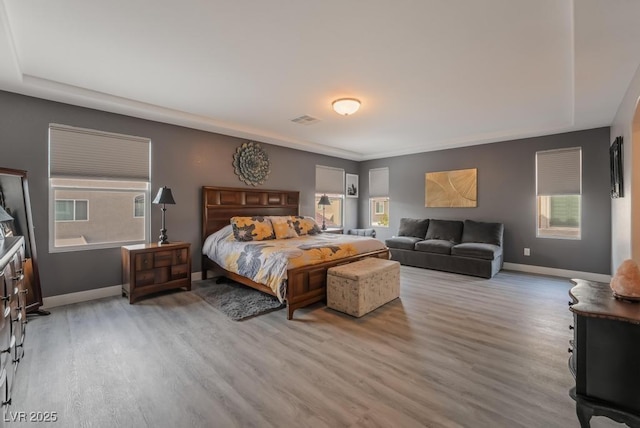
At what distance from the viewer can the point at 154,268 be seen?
3.83 meters

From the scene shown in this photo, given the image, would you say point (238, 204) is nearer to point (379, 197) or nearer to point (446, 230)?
point (379, 197)

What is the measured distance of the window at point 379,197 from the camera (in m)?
7.34

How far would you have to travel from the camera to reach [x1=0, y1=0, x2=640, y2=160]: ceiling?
202 cm

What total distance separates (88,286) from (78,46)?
2805 mm

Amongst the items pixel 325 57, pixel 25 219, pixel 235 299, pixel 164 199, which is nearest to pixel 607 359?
pixel 325 57

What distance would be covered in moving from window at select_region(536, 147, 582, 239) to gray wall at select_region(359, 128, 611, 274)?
9 centimetres

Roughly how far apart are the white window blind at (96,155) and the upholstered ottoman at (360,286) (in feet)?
10.1

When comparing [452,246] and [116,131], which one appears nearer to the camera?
[116,131]

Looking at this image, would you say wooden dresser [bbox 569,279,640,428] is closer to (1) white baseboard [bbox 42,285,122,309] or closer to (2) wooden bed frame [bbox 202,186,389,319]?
(2) wooden bed frame [bbox 202,186,389,319]

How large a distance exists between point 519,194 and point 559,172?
671 mm

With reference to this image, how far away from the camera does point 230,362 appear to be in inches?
90.7

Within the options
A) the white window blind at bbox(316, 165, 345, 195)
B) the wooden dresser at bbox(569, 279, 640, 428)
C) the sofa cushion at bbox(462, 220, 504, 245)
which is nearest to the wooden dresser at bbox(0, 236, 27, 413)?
the wooden dresser at bbox(569, 279, 640, 428)

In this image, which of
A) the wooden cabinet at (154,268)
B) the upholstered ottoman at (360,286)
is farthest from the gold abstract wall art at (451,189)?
the wooden cabinet at (154,268)

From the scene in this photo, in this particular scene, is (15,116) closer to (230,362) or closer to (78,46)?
(78,46)
